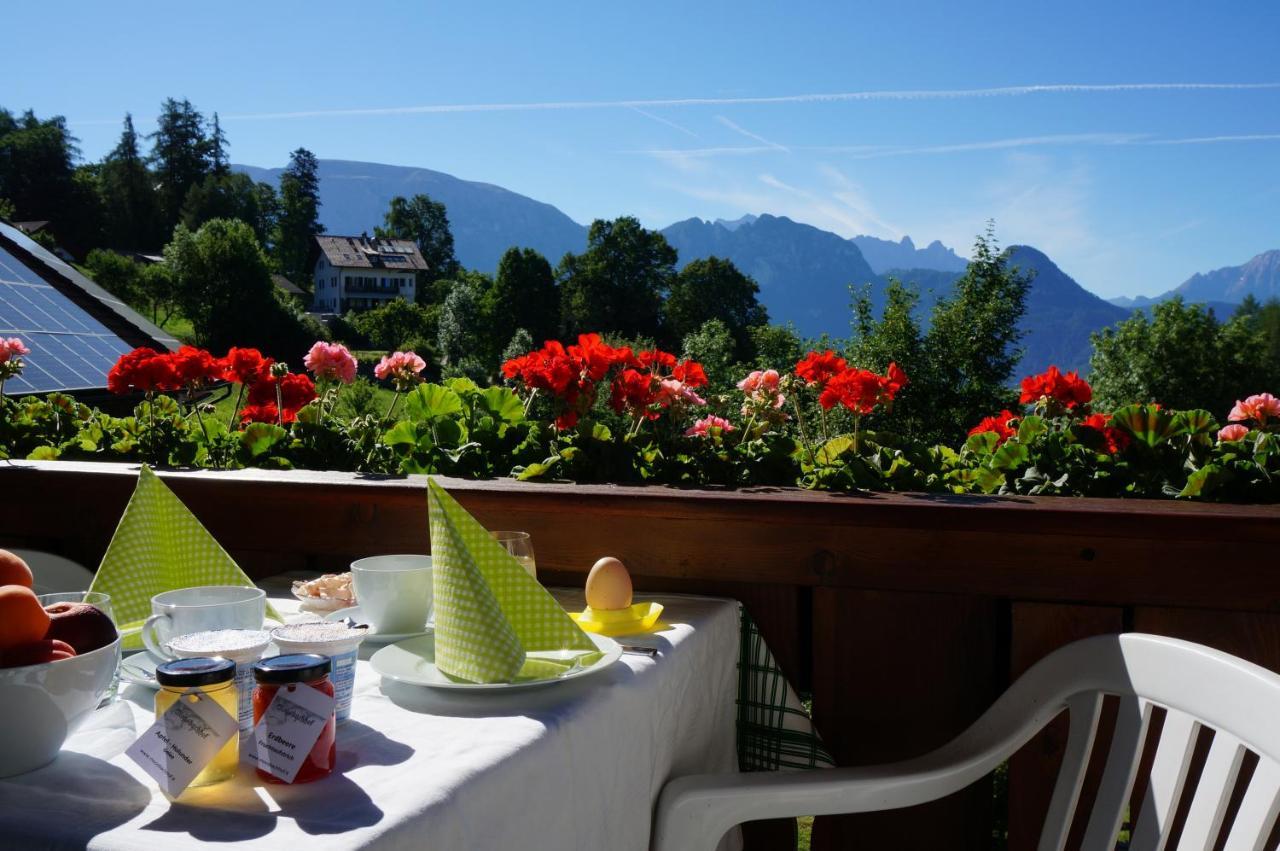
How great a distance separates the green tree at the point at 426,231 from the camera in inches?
2272

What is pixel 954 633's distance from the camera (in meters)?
1.30

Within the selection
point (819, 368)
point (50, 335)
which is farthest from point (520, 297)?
point (819, 368)

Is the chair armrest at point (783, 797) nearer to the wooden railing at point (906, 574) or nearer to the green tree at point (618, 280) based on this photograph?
the wooden railing at point (906, 574)

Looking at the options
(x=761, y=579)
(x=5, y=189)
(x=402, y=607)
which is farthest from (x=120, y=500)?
(x=5, y=189)

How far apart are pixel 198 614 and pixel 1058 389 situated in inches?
75.4

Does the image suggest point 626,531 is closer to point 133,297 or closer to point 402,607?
point 402,607

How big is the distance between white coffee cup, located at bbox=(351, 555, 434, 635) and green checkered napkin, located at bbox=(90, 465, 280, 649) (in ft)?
0.42

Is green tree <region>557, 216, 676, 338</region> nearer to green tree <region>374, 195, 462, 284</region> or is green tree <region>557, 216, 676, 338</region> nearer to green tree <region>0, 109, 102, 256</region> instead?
green tree <region>374, 195, 462, 284</region>

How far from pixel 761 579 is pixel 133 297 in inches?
1484

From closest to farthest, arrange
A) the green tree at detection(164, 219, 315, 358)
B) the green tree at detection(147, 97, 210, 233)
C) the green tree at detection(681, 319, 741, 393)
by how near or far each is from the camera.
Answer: the green tree at detection(681, 319, 741, 393), the green tree at detection(164, 219, 315, 358), the green tree at detection(147, 97, 210, 233)

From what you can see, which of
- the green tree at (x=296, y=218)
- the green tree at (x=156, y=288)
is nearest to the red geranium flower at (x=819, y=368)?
the green tree at (x=156, y=288)

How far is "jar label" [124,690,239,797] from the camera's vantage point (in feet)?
2.13

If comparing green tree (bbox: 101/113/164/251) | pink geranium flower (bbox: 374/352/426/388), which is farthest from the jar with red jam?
green tree (bbox: 101/113/164/251)

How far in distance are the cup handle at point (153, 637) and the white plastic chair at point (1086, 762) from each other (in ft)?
1.66
